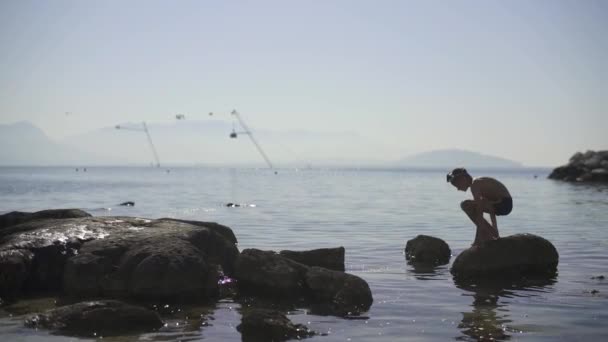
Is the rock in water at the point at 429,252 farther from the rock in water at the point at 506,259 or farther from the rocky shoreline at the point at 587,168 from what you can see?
the rocky shoreline at the point at 587,168

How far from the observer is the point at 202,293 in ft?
35.7

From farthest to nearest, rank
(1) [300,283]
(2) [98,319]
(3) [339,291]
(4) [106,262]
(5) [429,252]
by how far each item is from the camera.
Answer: (5) [429,252]
(1) [300,283]
(4) [106,262]
(3) [339,291]
(2) [98,319]

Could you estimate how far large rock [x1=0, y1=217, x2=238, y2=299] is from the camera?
1061 centimetres

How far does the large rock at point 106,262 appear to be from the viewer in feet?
34.8

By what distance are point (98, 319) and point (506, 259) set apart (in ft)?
27.5

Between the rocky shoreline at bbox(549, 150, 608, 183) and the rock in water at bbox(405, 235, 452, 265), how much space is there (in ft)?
228

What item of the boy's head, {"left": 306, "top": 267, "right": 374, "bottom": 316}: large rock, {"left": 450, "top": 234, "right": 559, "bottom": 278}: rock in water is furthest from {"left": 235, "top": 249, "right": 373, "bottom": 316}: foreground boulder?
the boy's head

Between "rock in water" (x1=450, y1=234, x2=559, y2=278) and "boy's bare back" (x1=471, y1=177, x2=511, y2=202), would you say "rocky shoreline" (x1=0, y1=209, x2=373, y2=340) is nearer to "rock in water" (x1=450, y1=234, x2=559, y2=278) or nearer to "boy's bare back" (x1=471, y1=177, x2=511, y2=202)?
"rock in water" (x1=450, y1=234, x2=559, y2=278)

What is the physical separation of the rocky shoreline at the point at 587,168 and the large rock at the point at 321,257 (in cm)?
7234

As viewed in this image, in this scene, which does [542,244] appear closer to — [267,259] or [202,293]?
[267,259]

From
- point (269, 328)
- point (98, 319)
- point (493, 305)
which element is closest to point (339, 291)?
point (269, 328)

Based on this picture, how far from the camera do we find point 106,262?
1100 cm

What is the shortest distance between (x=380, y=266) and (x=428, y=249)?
4.96ft

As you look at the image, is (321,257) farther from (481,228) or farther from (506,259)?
(506,259)
